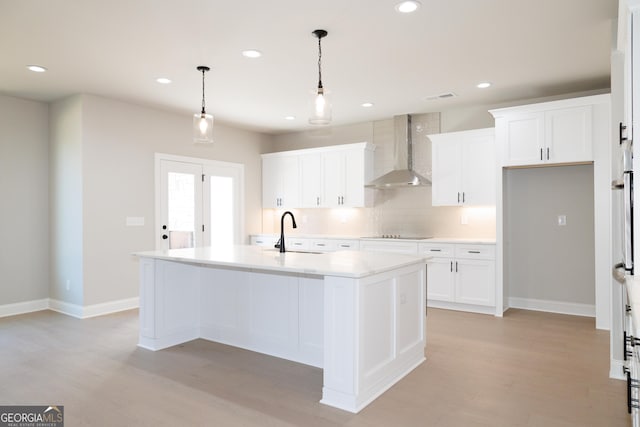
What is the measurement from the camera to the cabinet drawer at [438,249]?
535cm

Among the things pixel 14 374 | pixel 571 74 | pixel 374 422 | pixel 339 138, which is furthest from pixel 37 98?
pixel 571 74

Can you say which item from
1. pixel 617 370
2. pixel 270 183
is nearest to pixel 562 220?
pixel 617 370

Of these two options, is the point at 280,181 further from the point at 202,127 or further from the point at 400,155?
the point at 202,127

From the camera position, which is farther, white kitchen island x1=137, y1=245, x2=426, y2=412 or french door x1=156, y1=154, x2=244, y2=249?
french door x1=156, y1=154, x2=244, y2=249

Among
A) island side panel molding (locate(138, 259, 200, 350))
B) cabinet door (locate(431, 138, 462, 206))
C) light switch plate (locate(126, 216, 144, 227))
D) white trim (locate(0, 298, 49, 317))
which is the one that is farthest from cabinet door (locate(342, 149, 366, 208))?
white trim (locate(0, 298, 49, 317))

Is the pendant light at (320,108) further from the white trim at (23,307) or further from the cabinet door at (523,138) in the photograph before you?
the white trim at (23,307)

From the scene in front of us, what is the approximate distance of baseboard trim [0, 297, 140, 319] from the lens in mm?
5074

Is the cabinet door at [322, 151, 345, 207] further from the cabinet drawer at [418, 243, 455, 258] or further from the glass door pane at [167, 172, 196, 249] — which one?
the glass door pane at [167, 172, 196, 249]

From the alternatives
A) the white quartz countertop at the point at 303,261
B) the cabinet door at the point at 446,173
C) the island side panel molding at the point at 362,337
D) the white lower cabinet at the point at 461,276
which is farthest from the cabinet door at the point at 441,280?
the island side panel molding at the point at 362,337

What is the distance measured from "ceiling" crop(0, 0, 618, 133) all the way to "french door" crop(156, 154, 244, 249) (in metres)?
1.10

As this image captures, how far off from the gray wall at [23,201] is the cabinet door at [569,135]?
618cm

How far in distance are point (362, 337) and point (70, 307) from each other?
4169 mm

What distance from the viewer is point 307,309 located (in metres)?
3.39

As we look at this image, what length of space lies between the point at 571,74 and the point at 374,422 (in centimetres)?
400
